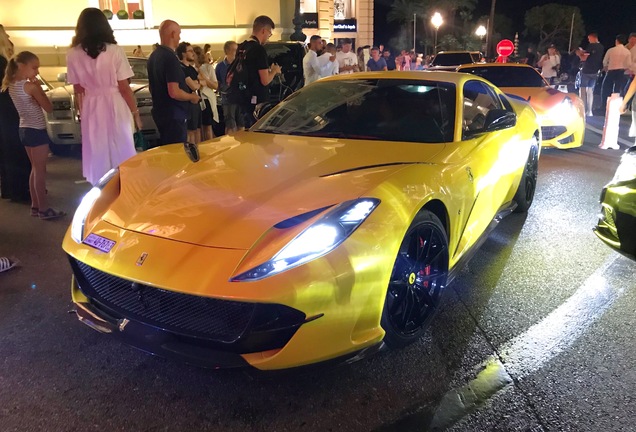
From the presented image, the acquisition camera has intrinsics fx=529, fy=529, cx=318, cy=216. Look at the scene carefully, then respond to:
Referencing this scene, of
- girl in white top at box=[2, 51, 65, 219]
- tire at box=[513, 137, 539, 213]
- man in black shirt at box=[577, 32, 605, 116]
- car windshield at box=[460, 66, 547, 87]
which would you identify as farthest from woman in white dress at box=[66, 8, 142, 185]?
man in black shirt at box=[577, 32, 605, 116]

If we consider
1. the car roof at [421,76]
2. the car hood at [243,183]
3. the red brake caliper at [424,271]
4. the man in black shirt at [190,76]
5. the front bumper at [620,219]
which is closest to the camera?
the car hood at [243,183]

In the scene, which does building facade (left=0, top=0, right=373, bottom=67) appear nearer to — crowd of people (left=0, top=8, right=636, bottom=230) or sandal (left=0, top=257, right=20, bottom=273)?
crowd of people (left=0, top=8, right=636, bottom=230)

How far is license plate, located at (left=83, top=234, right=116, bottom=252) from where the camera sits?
8.00 ft

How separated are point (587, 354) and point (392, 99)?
1995 mm

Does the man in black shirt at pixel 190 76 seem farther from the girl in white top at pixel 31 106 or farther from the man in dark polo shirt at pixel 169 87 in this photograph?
the girl in white top at pixel 31 106

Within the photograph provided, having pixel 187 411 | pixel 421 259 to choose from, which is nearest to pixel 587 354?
pixel 421 259

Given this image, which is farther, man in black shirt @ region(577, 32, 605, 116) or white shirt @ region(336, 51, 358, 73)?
man in black shirt @ region(577, 32, 605, 116)

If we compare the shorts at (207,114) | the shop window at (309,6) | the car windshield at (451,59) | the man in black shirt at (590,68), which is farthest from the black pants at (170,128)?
the shop window at (309,6)

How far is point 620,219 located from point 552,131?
5.11m

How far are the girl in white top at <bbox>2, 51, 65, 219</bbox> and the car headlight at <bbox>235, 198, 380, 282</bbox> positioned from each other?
405cm

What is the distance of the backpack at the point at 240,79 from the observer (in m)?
6.01

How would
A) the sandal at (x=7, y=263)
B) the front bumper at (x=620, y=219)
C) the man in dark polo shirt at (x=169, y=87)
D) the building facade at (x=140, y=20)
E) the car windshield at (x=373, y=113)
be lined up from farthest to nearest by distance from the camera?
the building facade at (x=140, y=20) < the man in dark polo shirt at (x=169, y=87) < the sandal at (x=7, y=263) < the car windshield at (x=373, y=113) < the front bumper at (x=620, y=219)

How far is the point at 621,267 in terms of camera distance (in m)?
3.90

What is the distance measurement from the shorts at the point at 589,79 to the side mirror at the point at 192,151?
13302 millimetres
